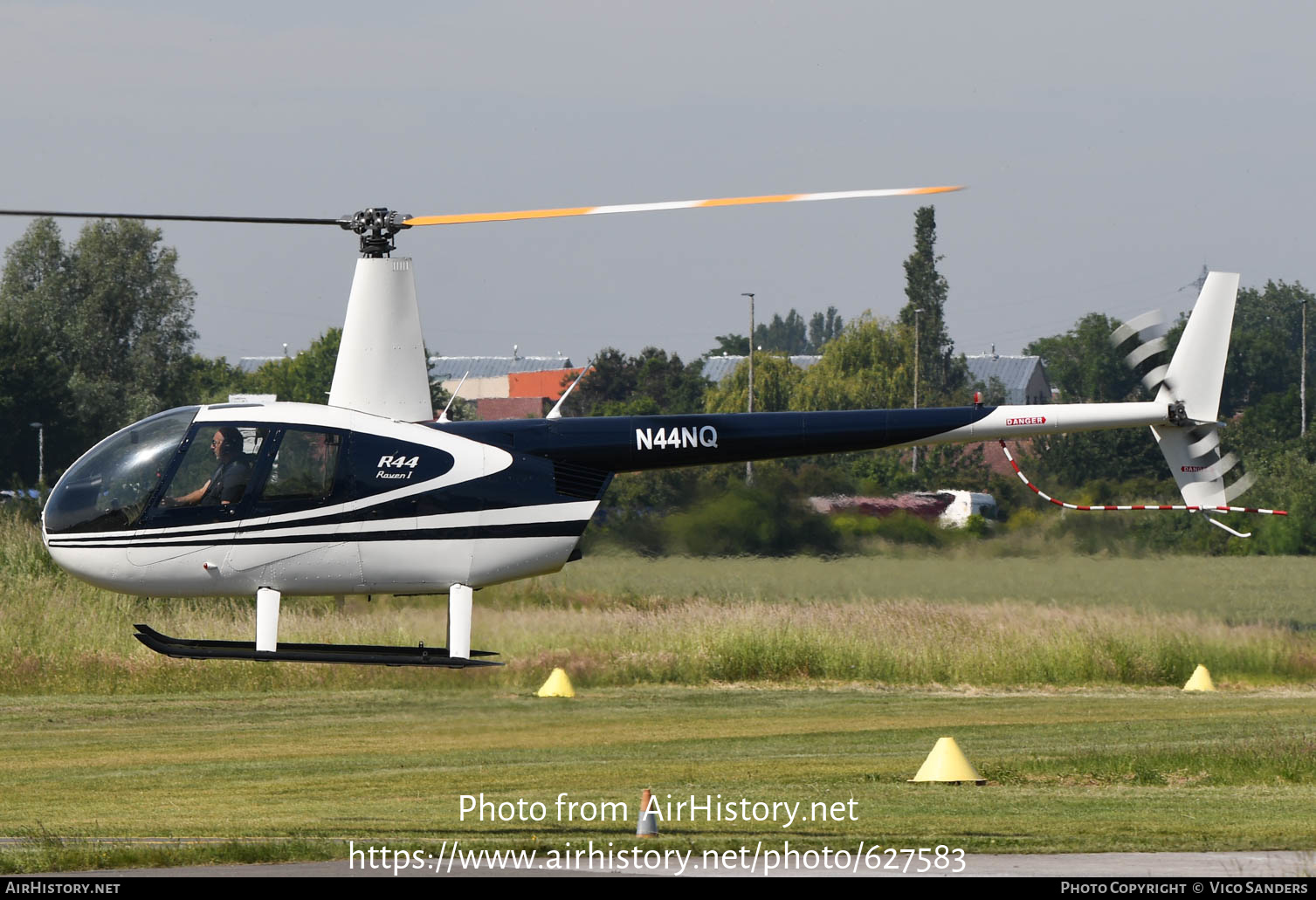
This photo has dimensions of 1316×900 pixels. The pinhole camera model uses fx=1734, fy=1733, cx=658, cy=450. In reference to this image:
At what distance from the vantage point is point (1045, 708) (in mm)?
36500

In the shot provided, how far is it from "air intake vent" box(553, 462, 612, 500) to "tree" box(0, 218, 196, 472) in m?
80.5

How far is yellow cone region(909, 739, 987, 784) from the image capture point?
82.1ft

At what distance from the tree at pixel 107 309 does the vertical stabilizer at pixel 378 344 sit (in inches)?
3157

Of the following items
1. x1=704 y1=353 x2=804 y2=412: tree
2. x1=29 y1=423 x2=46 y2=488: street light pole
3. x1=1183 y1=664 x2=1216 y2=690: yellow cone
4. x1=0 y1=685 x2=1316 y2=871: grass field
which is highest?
x1=704 y1=353 x2=804 y2=412: tree

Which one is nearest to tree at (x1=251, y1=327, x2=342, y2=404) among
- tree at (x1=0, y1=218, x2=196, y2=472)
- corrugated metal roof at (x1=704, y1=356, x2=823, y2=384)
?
tree at (x1=0, y1=218, x2=196, y2=472)

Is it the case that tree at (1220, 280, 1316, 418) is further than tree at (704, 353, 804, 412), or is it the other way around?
tree at (1220, 280, 1316, 418)

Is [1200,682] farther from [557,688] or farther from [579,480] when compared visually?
[579,480]

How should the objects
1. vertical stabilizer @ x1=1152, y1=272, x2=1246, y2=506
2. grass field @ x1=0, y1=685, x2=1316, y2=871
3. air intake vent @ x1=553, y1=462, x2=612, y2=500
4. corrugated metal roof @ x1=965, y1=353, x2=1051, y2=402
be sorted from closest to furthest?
air intake vent @ x1=553, y1=462, x2=612, y2=500 → vertical stabilizer @ x1=1152, y1=272, x2=1246, y2=506 → grass field @ x1=0, y1=685, x2=1316, y2=871 → corrugated metal roof @ x1=965, y1=353, x2=1051, y2=402

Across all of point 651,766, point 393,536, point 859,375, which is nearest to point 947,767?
point 651,766

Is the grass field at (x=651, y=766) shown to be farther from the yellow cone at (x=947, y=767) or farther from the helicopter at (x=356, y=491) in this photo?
the helicopter at (x=356, y=491)

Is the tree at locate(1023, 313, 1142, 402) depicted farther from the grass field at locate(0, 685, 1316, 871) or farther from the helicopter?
the helicopter

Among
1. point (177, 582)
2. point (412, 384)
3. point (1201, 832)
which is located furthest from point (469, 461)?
point (1201, 832)

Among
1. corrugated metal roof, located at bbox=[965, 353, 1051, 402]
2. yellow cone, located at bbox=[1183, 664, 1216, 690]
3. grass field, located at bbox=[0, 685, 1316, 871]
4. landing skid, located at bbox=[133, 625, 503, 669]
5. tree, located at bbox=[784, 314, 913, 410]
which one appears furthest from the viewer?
corrugated metal roof, located at bbox=[965, 353, 1051, 402]

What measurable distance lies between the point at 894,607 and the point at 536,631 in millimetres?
8059
